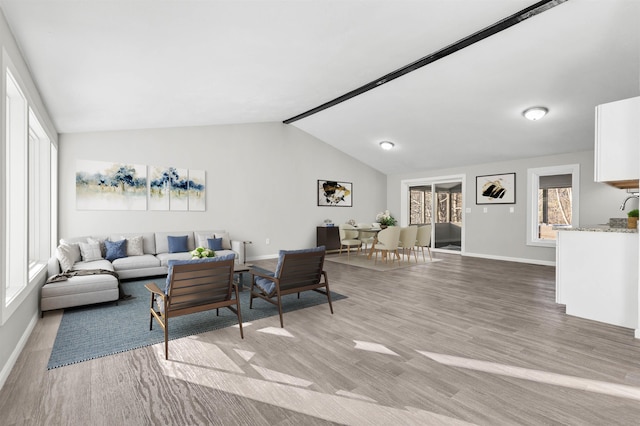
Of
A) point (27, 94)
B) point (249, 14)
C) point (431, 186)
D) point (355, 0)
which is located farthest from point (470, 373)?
point (431, 186)

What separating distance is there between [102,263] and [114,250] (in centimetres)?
49

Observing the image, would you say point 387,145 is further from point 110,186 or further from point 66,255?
point 66,255

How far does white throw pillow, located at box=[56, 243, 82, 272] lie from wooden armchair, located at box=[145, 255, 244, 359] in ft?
7.29

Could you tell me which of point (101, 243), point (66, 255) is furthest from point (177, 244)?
point (66, 255)

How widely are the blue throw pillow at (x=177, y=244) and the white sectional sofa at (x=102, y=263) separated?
0.02 m

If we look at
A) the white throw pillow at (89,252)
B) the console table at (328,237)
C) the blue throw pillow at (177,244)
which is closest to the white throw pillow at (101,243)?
the white throw pillow at (89,252)

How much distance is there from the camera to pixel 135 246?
5.50 m

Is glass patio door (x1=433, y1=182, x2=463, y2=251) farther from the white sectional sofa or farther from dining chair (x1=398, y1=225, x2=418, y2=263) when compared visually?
the white sectional sofa

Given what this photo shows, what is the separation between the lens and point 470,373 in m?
2.33

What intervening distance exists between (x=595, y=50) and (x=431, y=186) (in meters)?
5.50

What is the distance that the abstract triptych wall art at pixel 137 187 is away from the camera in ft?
18.3

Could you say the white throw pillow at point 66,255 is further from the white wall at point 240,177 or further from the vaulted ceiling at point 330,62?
the vaulted ceiling at point 330,62

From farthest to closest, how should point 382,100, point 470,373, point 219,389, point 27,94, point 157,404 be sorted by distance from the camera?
point 382,100
point 27,94
point 470,373
point 219,389
point 157,404

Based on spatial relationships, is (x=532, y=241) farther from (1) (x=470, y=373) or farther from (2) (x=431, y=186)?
(1) (x=470, y=373)
